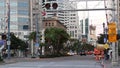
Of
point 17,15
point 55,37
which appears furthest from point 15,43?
point 17,15

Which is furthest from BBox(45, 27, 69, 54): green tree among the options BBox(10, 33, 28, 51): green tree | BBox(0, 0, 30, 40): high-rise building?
BBox(0, 0, 30, 40): high-rise building

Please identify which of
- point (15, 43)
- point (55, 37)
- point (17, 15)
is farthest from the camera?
point (17, 15)

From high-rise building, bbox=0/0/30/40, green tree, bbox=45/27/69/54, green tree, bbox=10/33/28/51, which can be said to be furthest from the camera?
high-rise building, bbox=0/0/30/40

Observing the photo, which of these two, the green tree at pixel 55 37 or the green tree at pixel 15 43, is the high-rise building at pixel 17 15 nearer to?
the green tree at pixel 15 43

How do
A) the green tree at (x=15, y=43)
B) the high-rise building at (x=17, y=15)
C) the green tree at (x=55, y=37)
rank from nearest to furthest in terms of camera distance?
the green tree at (x=55, y=37)
the green tree at (x=15, y=43)
the high-rise building at (x=17, y=15)

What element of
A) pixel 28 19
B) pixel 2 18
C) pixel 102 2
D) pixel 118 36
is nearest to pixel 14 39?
pixel 2 18

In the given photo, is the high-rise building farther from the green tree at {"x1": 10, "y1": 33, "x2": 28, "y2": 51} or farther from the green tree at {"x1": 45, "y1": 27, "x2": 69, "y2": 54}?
the green tree at {"x1": 45, "y1": 27, "x2": 69, "y2": 54}

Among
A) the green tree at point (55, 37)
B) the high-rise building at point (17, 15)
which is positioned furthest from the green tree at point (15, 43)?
the high-rise building at point (17, 15)

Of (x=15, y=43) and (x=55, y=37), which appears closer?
(x=55, y=37)

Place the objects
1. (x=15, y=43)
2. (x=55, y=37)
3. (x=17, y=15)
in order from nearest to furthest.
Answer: (x=55, y=37) < (x=15, y=43) < (x=17, y=15)

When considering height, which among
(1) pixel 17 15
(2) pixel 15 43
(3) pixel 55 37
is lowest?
(2) pixel 15 43

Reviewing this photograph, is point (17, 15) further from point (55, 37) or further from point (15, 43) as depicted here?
point (55, 37)

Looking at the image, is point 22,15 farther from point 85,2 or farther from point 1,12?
point 85,2

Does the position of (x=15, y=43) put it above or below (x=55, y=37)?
below
